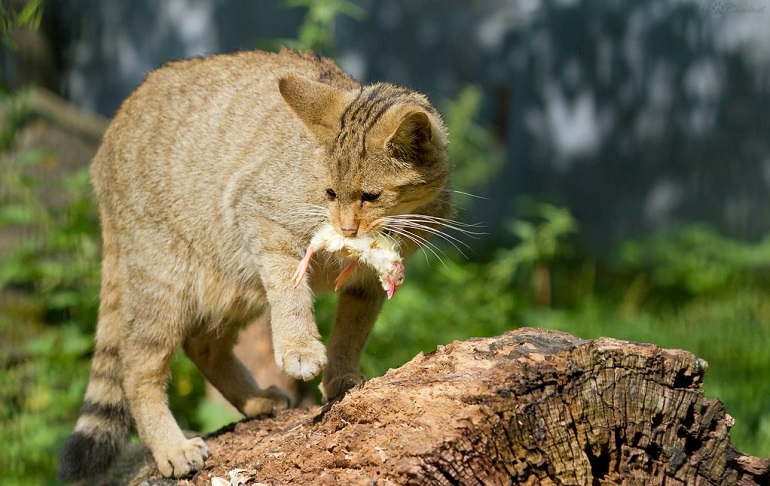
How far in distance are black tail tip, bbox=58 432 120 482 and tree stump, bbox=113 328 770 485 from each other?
145 centimetres

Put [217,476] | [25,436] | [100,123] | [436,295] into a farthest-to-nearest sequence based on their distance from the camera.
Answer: [100,123], [436,295], [25,436], [217,476]

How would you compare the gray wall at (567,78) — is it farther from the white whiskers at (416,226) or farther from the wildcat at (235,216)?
the white whiskers at (416,226)

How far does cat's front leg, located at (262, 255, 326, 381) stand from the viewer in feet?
11.0

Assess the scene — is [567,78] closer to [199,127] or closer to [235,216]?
[199,127]

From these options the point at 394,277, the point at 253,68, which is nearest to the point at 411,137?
the point at 394,277

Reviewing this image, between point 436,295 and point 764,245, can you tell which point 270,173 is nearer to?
point 436,295

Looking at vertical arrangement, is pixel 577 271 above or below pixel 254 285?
above

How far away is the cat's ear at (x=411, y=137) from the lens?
3418 mm

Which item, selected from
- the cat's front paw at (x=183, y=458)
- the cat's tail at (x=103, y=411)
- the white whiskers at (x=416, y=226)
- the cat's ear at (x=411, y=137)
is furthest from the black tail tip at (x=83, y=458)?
the cat's ear at (x=411, y=137)

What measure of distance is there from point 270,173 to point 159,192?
59 centimetres

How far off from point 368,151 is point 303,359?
0.87 m

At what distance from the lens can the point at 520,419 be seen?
2570 millimetres

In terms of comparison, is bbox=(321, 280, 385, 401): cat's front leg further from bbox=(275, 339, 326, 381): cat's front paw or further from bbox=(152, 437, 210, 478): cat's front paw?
bbox=(152, 437, 210, 478): cat's front paw

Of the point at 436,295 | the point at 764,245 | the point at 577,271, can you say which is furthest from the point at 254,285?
the point at 764,245
